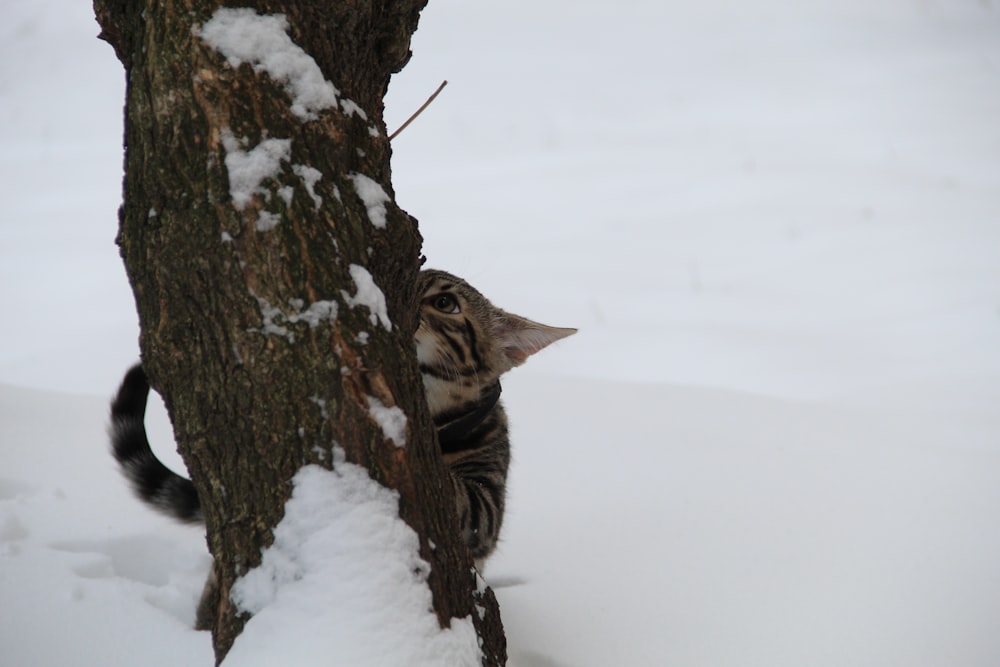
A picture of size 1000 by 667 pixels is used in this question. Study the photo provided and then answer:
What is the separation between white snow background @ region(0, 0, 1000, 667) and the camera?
224cm

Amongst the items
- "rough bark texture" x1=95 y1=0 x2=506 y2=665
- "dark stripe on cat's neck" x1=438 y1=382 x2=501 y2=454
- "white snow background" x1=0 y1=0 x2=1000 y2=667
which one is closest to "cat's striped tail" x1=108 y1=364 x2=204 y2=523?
"white snow background" x1=0 y1=0 x2=1000 y2=667

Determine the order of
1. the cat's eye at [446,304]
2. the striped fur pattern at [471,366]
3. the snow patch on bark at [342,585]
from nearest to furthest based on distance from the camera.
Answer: the snow patch on bark at [342,585] < the striped fur pattern at [471,366] < the cat's eye at [446,304]

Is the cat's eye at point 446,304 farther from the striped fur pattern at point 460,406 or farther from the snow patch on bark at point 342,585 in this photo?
the snow patch on bark at point 342,585

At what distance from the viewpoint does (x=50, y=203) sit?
6.88 meters

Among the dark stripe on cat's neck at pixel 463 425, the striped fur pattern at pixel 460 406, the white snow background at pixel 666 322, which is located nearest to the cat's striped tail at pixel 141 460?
the striped fur pattern at pixel 460 406

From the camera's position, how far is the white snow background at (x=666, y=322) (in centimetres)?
224

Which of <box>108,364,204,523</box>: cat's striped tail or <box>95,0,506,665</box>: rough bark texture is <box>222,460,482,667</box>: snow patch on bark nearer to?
<box>95,0,506,665</box>: rough bark texture

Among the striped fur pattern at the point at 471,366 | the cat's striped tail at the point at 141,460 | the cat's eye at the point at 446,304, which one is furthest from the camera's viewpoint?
the cat's eye at the point at 446,304

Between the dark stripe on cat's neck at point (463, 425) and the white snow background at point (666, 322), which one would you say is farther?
the dark stripe on cat's neck at point (463, 425)

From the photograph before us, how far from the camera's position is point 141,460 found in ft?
7.62

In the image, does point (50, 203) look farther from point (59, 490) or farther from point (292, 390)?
point (292, 390)

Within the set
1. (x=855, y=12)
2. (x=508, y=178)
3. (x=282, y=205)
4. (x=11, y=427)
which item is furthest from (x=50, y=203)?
(x=855, y=12)

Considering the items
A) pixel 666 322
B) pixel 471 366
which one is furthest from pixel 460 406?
pixel 666 322

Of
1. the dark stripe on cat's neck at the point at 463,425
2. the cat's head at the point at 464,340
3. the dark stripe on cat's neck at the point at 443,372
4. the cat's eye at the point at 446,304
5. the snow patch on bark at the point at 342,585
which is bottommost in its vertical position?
the snow patch on bark at the point at 342,585
